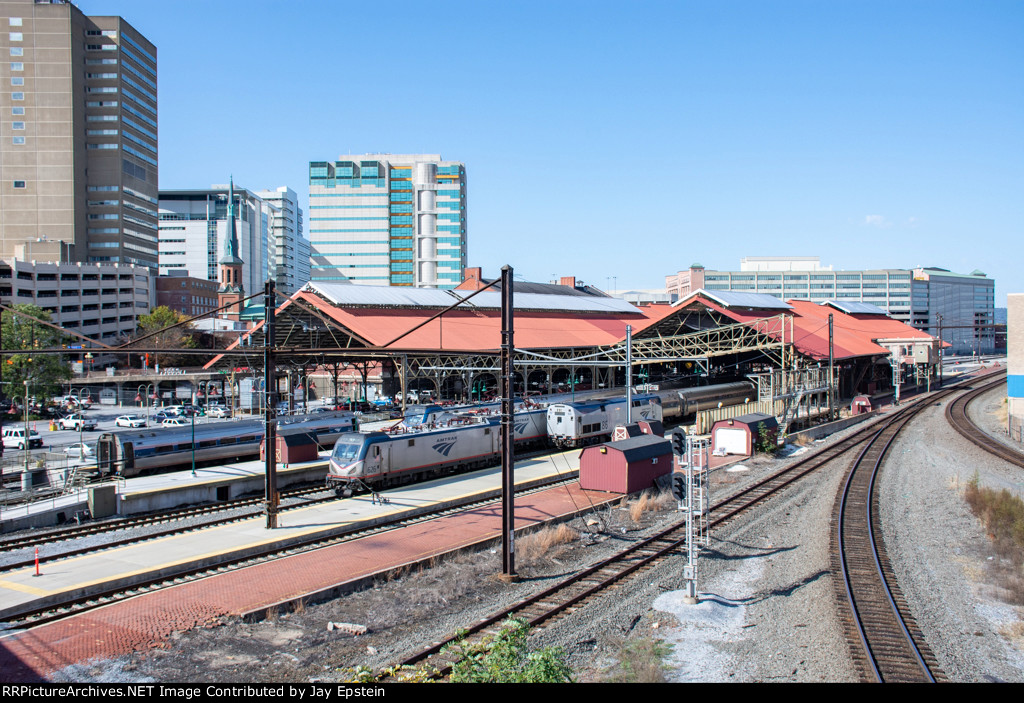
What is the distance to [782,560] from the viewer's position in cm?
1903

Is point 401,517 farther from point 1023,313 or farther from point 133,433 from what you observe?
point 1023,313

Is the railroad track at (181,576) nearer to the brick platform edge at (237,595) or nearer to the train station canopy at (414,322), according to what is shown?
the brick platform edge at (237,595)

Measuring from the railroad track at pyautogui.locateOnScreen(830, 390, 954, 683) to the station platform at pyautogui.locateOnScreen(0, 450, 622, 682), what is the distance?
8480mm

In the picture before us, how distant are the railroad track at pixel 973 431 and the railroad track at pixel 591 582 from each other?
13.2 metres

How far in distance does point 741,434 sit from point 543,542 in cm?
2104

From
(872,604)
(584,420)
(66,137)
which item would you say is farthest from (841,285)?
(872,604)

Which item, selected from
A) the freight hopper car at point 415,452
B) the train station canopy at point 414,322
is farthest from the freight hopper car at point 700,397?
the freight hopper car at point 415,452

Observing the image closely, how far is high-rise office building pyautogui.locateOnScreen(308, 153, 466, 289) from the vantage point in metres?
132

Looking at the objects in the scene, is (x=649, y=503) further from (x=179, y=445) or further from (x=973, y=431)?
(x=973, y=431)

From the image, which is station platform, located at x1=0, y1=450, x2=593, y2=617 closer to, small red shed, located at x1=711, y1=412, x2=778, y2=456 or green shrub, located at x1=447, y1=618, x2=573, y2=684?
Result: green shrub, located at x1=447, y1=618, x2=573, y2=684

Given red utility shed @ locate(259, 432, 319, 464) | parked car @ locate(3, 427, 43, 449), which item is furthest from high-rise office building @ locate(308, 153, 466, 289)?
red utility shed @ locate(259, 432, 319, 464)

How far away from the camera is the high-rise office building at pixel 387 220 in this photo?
132 meters
